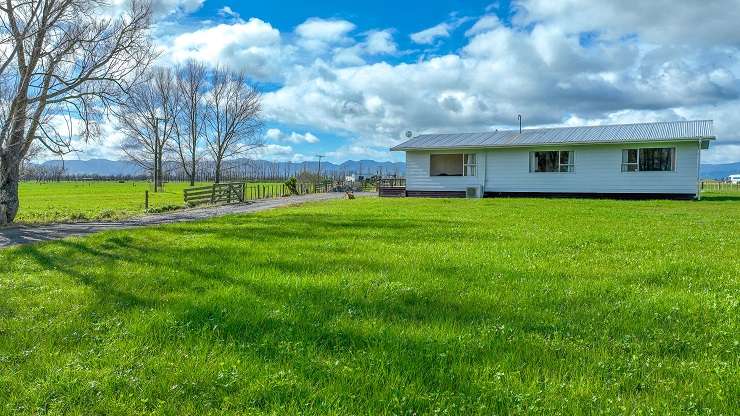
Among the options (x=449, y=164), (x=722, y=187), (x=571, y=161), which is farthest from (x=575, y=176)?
(x=722, y=187)

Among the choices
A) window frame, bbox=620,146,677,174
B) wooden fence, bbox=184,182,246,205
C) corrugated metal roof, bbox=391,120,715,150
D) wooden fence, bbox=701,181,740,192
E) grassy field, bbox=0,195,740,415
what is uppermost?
corrugated metal roof, bbox=391,120,715,150

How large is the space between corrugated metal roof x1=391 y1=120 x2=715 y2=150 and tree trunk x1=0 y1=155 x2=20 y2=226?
19526mm

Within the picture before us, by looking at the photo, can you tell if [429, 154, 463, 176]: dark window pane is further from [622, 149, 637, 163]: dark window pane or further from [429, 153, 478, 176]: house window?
[622, 149, 637, 163]: dark window pane

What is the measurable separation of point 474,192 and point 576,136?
622 cm

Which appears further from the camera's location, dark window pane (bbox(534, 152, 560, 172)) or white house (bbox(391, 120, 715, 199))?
dark window pane (bbox(534, 152, 560, 172))

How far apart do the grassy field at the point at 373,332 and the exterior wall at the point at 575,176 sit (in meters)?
18.1

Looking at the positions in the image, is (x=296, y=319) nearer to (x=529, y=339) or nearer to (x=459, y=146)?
(x=529, y=339)

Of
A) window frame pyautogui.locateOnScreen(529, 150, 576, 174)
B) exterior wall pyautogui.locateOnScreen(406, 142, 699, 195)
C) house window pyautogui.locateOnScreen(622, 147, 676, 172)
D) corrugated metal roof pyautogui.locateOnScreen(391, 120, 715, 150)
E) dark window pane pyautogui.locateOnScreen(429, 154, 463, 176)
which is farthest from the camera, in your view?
dark window pane pyautogui.locateOnScreen(429, 154, 463, 176)

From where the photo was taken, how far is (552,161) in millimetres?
26562

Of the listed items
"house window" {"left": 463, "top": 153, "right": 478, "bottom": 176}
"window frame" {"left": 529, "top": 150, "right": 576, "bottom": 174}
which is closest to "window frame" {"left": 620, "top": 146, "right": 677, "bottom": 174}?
"window frame" {"left": 529, "top": 150, "right": 576, "bottom": 174}

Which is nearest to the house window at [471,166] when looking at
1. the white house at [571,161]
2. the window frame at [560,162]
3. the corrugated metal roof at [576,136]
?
the white house at [571,161]

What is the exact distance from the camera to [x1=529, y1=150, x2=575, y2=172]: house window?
26017 millimetres

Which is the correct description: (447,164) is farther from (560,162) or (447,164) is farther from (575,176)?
(575,176)

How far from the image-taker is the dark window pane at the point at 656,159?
2369 centimetres
